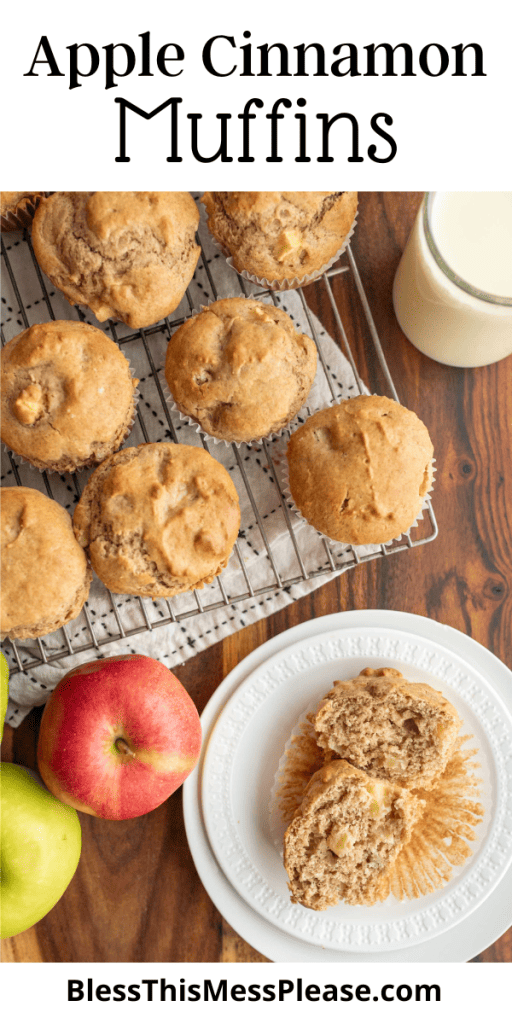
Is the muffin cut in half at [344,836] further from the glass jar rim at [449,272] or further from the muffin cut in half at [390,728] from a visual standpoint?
the glass jar rim at [449,272]

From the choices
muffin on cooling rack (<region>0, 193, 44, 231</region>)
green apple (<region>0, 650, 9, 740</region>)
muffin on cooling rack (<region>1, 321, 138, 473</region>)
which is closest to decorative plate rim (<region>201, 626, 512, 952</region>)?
green apple (<region>0, 650, 9, 740</region>)

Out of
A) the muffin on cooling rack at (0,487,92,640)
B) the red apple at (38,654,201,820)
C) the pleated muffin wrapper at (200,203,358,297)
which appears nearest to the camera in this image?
the muffin on cooling rack at (0,487,92,640)

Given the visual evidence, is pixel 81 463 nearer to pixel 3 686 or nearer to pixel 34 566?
pixel 34 566

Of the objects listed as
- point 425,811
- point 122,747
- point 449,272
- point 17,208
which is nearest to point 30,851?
point 122,747

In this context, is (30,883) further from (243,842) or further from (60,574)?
(60,574)

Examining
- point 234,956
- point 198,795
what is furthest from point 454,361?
point 234,956

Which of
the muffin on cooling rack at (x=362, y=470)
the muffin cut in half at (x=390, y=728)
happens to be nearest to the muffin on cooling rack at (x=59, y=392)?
the muffin on cooling rack at (x=362, y=470)

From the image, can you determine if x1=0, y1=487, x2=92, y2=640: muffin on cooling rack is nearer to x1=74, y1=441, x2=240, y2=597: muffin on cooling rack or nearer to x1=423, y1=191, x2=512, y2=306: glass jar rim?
x1=74, y1=441, x2=240, y2=597: muffin on cooling rack
